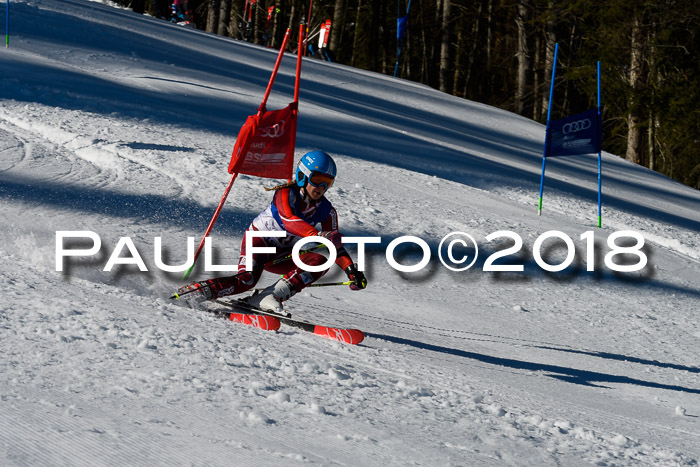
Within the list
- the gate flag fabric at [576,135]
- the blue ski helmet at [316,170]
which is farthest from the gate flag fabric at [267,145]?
the gate flag fabric at [576,135]

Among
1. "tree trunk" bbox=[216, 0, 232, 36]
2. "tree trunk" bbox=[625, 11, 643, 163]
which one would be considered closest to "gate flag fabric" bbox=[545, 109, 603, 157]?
"tree trunk" bbox=[625, 11, 643, 163]

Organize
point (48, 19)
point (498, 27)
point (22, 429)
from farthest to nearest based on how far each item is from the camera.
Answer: point (498, 27) < point (48, 19) < point (22, 429)

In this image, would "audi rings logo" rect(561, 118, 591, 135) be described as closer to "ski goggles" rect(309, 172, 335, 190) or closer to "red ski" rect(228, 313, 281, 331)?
"ski goggles" rect(309, 172, 335, 190)

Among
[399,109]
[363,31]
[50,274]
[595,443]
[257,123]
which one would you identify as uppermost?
[363,31]

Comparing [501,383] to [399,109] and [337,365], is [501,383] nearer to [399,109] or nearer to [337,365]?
[337,365]

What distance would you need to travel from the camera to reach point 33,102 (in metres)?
10.7

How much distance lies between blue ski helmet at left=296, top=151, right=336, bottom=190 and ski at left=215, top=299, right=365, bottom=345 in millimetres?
980

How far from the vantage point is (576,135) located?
11.1 m

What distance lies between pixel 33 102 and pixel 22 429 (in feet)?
28.4

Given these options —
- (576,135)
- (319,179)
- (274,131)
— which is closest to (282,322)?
(319,179)

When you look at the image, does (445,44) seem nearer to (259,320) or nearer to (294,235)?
(294,235)

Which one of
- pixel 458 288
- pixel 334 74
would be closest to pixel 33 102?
pixel 458 288

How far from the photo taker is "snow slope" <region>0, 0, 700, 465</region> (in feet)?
11.5

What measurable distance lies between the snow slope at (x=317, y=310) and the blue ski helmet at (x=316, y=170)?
109 cm
